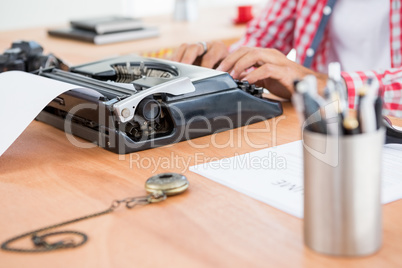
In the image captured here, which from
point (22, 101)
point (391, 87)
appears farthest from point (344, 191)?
point (391, 87)

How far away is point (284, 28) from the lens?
2.00 meters

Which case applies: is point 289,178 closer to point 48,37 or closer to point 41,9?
point 48,37

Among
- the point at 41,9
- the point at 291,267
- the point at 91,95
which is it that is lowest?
the point at 291,267

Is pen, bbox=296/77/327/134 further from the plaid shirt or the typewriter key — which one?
the plaid shirt

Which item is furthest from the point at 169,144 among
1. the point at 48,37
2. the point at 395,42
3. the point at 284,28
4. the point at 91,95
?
the point at 48,37

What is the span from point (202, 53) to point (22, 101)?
22.5 inches

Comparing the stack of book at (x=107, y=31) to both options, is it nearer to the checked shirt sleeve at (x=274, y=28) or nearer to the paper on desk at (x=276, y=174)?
the checked shirt sleeve at (x=274, y=28)

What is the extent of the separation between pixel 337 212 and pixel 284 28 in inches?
57.4

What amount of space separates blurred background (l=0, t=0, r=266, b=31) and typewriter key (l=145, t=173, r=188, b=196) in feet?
11.2

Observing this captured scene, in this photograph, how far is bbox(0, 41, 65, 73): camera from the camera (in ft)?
4.60

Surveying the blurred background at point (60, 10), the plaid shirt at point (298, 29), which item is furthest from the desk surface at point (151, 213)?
the blurred background at point (60, 10)

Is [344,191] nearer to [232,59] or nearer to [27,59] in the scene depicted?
[232,59]

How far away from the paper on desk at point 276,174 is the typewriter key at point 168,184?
6 centimetres

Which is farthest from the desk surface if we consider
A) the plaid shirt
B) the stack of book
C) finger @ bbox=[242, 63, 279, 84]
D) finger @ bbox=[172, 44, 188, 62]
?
the stack of book
